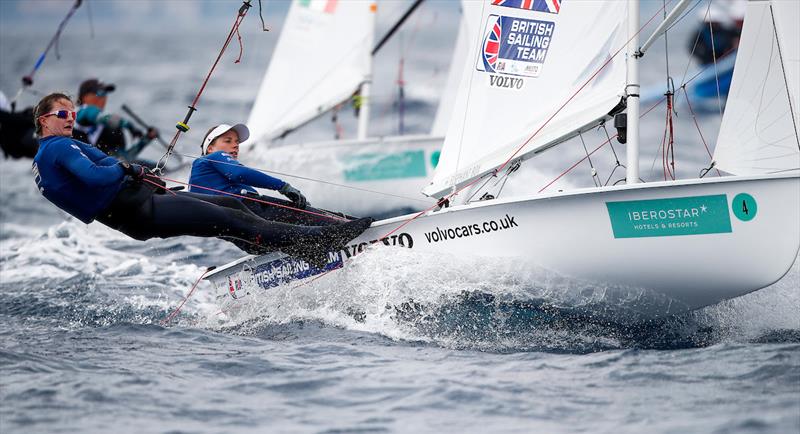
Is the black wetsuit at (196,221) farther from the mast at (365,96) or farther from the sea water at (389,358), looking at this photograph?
the mast at (365,96)

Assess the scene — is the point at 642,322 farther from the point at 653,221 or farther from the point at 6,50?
the point at 6,50

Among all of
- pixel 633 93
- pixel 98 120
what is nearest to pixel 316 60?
pixel 98 120

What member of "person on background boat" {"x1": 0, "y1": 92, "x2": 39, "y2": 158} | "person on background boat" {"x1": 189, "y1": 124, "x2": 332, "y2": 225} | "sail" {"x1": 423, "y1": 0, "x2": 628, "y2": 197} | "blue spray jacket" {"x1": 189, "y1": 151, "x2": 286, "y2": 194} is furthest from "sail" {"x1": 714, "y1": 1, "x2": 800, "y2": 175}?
"person on background boat" {"x1": 0, "y1": 92, "x2": 39, "y2": 158}

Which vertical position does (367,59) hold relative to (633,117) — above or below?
above

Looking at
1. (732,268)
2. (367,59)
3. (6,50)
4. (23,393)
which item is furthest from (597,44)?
(6,50)

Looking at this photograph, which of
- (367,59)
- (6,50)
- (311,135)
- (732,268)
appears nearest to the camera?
(732,268)

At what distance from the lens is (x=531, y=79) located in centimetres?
554

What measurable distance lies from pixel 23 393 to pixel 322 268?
6.10ft

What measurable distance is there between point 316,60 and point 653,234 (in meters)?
6.14

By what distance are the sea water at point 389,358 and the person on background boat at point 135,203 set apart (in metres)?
0.30

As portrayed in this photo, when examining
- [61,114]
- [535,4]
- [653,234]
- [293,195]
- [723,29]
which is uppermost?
[723,29]

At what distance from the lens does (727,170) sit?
5234mm

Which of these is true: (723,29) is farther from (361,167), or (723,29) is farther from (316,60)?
(361,167)

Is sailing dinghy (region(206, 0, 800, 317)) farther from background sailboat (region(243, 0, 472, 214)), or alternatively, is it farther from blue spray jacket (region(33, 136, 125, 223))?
background sailboat (region(243, 0, 472, 214))
